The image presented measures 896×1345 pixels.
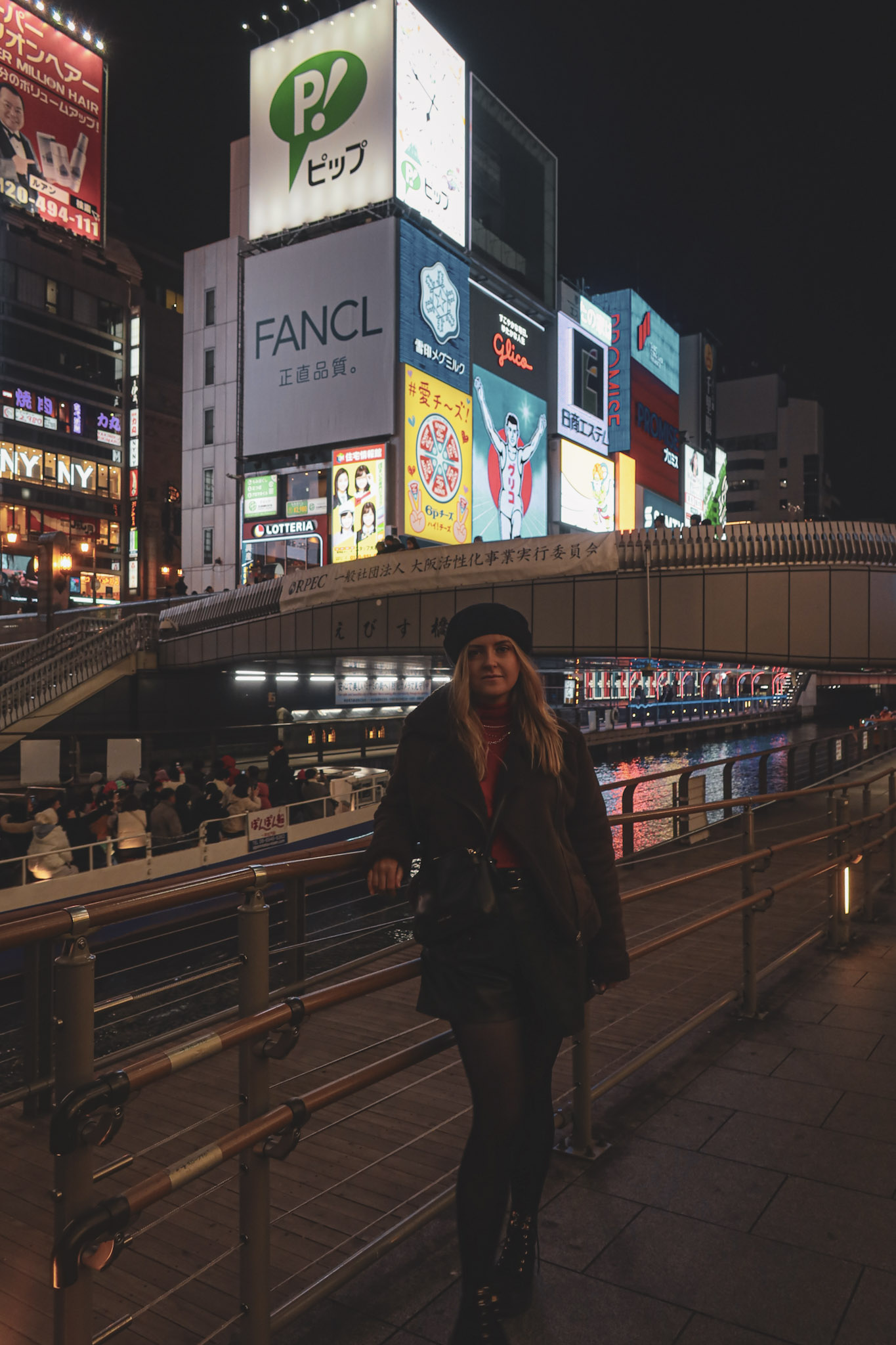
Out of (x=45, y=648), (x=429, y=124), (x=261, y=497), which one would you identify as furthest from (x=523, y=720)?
(x=429, y=124)

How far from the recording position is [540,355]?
56.5 metres

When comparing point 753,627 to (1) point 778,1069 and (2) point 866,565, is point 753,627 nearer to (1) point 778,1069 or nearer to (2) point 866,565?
(2) point 866,565

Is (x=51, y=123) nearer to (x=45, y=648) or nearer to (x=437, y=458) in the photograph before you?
(x=437, y=458)

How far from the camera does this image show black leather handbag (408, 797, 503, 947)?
97.4 inches

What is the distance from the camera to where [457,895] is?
248 centimetres

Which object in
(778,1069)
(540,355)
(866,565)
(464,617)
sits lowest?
(778,1069)

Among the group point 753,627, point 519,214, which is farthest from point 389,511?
Answer: point 519,214

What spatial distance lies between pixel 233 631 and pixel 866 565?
18.6 m

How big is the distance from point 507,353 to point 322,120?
48.7 feet

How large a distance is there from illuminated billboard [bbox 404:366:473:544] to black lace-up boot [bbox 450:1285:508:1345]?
4130 centimetres

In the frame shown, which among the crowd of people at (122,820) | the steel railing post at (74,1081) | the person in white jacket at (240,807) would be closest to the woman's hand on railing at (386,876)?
the steel railing post at (74,1081)

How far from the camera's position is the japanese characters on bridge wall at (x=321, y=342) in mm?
43562

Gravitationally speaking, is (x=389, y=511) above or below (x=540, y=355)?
below

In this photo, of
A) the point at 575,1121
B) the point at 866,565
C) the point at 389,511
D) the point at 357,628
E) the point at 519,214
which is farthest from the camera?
the point at 519,214
